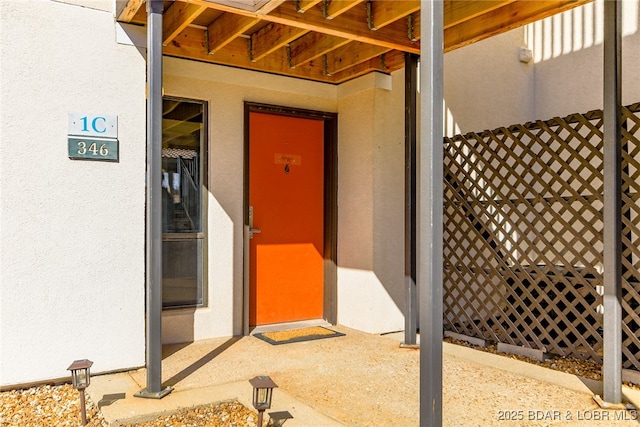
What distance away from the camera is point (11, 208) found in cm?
337

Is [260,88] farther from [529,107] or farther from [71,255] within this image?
[529,107]

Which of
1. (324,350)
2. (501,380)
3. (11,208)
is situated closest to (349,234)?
(324,350)

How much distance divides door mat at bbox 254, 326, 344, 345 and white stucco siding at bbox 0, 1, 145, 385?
129 centimetres

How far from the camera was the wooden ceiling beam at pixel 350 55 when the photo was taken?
14.9 feet

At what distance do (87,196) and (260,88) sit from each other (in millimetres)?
2027

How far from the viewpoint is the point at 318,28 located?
3.75 m

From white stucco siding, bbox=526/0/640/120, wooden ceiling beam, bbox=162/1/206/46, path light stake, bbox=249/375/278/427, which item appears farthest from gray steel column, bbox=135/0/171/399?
white stucco siding, bbox=526/0/640/120

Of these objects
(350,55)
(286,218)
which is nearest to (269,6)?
(350,55)

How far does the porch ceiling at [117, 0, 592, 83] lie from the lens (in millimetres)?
3525

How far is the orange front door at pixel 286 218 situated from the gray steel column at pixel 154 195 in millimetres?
1780

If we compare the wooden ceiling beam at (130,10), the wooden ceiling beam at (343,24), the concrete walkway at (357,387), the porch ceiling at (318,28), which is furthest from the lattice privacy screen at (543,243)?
the wooden ceiling beam at (130,10)

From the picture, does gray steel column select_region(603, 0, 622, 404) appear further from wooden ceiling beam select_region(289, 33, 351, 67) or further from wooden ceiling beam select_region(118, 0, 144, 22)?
wooden ceiling beam select_region(118, 0, 144, 22)

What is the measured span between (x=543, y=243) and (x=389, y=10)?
100 inches

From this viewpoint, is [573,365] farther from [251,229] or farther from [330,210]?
[251,229]
